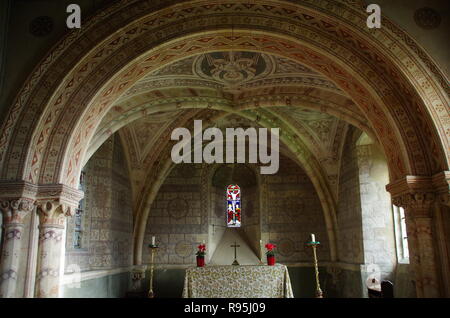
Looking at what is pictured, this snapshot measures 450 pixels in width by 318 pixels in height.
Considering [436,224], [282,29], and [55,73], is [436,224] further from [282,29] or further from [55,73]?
[55,73]

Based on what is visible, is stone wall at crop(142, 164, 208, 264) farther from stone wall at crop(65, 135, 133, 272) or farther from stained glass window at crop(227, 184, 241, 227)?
stone wall at crop(65, 135, 133, 272)

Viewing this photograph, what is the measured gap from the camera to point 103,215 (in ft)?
35.0

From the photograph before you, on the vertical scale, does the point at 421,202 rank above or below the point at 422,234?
above

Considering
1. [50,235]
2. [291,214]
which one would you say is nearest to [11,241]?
[50,235]

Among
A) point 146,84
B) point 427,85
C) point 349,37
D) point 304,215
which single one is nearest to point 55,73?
point 146,84

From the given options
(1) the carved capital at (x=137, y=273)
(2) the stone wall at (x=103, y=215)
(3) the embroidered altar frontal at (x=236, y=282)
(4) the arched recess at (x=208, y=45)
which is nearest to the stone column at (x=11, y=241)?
(4) the arched recess at (x=208, y=45)

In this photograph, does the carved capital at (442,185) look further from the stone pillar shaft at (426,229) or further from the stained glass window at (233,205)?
the stained glass window at (233,205)

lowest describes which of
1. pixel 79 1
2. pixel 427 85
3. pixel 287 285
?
pixel 287 285

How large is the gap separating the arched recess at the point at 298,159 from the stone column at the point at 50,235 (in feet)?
20.9

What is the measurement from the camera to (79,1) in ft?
20.9

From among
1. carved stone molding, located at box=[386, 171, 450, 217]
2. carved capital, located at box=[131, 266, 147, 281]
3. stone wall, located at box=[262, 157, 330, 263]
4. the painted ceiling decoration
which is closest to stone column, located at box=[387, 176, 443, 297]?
carved stone molding, located at box=[386, 171, 450, 217]

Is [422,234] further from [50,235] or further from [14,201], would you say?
[14,201]

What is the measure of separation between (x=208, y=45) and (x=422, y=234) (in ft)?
16.3
